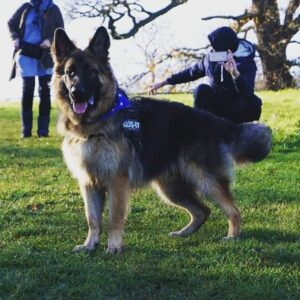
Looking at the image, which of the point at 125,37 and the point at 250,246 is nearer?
the point at 250,246

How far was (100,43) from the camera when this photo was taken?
505cm

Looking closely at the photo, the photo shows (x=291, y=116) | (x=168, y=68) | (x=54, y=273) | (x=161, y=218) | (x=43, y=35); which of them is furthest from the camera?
(x=168, y=68)

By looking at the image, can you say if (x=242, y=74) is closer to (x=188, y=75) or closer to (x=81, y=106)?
(x=188, y=75)

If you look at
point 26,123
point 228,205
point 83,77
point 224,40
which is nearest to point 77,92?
point 83,77

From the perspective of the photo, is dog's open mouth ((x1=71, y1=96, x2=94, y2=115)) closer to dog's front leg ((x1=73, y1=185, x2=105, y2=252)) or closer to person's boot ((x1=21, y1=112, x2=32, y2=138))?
dog's front leg ((x1=73, y1=185, x2=105, y2=252))

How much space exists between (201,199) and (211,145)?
2.48ft

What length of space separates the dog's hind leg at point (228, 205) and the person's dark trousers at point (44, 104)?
6.27 meters

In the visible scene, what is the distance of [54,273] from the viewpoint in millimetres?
4203

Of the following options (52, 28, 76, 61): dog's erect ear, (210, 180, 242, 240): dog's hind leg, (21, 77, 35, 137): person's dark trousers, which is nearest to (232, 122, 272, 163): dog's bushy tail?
(210, 180, 242, 240): dog's hind leg

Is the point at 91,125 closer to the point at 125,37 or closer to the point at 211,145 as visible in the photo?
the point at 211,145

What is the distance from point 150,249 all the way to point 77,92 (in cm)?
148

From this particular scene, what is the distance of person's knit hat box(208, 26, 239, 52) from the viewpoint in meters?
7.14

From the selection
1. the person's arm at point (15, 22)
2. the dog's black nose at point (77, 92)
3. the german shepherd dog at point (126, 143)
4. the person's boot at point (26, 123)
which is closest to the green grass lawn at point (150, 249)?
the german shepherd dog at point (126, 143)

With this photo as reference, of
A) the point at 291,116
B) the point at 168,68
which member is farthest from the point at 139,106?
the point at 168,68
